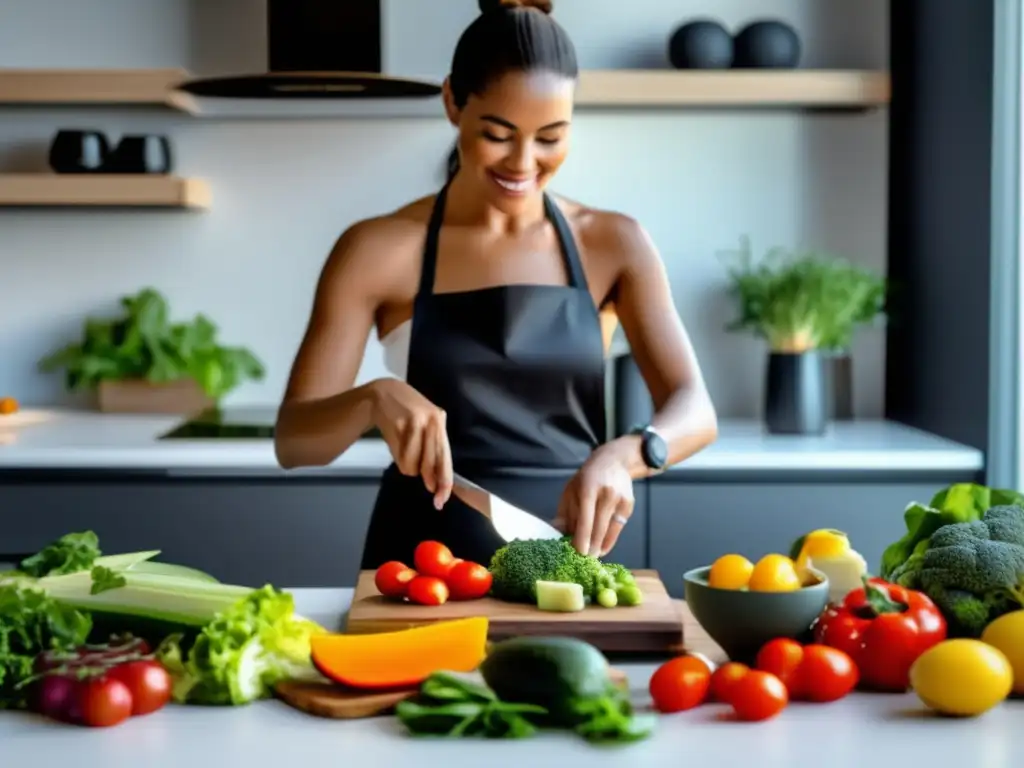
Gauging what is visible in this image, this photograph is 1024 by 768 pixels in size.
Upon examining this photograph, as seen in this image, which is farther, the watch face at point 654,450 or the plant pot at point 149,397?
the plant pot at point 149,397

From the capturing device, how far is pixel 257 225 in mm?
3707

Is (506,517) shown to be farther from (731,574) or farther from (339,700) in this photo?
(339,700)

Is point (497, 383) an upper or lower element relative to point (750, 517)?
upper

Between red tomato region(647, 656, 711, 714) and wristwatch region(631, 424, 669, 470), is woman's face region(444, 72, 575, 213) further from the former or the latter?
red tomato region(647, 656, 711, 714)

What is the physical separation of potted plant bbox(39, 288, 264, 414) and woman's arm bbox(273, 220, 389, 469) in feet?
4.97

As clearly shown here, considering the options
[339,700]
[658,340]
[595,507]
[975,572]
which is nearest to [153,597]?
[339,700]

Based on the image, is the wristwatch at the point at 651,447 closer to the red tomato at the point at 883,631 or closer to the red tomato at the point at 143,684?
the red tomato at the point at 883,631

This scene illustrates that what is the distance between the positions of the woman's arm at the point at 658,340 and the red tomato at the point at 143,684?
905 mm

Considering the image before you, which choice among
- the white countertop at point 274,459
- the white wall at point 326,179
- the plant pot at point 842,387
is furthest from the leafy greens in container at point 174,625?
the plant pot at point 842,387

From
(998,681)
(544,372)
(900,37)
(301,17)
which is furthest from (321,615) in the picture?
(900,37)

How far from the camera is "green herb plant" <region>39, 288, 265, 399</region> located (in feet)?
11.8

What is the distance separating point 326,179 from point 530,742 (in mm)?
2626

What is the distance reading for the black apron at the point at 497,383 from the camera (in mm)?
2186

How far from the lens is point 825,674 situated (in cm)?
135
